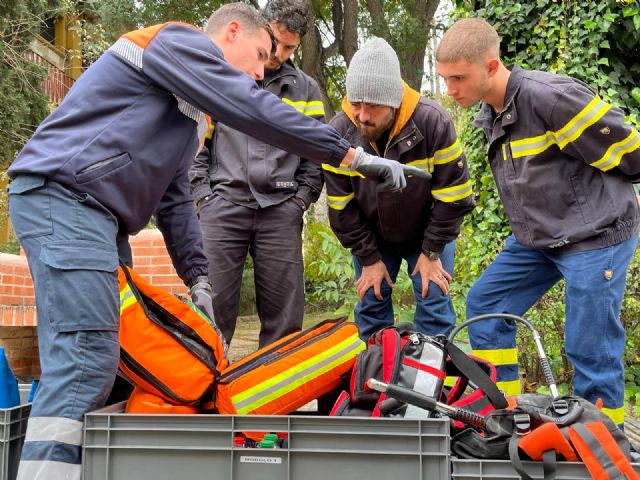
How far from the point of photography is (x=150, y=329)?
2.33 m

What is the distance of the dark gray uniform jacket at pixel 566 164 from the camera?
9.62ft

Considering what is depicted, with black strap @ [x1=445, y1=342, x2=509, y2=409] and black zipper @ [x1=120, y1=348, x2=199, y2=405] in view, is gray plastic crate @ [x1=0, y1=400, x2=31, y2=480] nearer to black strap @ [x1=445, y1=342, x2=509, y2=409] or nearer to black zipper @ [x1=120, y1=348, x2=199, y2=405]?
black zipper @ [x1=120, y1=348, x2=199, y2=405]

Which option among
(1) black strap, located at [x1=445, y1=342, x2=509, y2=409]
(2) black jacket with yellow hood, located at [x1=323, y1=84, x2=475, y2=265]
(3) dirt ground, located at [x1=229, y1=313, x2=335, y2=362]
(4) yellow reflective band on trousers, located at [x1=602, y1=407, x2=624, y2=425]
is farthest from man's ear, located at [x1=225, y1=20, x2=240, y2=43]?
(3) dirt ground, located at [x1=229, y1=313, x2=335, y2=362]

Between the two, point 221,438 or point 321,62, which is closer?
point 221,438

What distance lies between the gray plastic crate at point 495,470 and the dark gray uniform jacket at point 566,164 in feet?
4.34

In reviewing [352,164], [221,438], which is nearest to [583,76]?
[352,164]

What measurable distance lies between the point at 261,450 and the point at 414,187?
1.93m

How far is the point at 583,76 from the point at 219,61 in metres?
3.99

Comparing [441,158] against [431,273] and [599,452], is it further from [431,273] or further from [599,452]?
[599,452]

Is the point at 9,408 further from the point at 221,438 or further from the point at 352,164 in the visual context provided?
the point at 352,164

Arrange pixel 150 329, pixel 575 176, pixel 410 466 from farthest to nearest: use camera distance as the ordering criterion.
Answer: pixel 575 176, pixel 150 329, pixel 410 466

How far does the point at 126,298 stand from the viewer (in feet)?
7.54

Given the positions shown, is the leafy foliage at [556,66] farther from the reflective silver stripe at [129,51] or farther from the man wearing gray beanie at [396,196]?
the reflective silver stripe at [129,51]

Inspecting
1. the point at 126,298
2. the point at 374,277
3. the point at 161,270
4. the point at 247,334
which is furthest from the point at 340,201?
the point at 247,334
